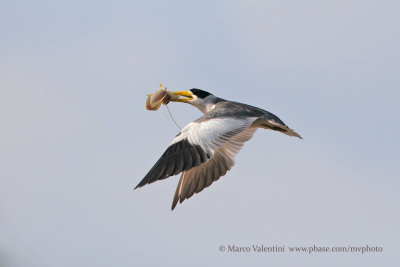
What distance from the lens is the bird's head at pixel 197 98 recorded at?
60.3ft

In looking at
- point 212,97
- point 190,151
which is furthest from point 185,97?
point 190,151

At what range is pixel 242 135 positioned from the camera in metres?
16.9

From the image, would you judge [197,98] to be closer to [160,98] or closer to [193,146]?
[160,98]

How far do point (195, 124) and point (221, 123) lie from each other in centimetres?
59

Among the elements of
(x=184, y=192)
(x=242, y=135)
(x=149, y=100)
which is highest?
(x=149, y=100)

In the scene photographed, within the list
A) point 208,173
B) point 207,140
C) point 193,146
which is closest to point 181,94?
point 208,173

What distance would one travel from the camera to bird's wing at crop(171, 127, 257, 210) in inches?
641

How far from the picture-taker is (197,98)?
18562mm

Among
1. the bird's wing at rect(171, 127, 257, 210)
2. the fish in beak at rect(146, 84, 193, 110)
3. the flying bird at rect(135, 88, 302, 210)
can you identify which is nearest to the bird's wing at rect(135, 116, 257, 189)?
the flying bird at rect(135, 88, 302, 210)

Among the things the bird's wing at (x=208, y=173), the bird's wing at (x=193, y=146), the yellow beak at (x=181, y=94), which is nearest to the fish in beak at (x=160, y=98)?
the yellow beak at (x=181, y=94)

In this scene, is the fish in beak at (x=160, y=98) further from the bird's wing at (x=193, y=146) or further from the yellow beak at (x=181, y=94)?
the bird's wing at (x=193, y=146)

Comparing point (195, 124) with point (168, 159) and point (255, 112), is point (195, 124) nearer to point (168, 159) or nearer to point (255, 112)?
point (168, 159)

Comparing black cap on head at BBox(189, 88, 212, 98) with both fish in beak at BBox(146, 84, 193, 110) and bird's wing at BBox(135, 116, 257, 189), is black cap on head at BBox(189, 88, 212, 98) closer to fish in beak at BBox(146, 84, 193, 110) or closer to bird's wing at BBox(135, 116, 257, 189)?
fish in beak at BBox(146, 84, 193, 110)

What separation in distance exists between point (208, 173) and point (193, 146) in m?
2.47
